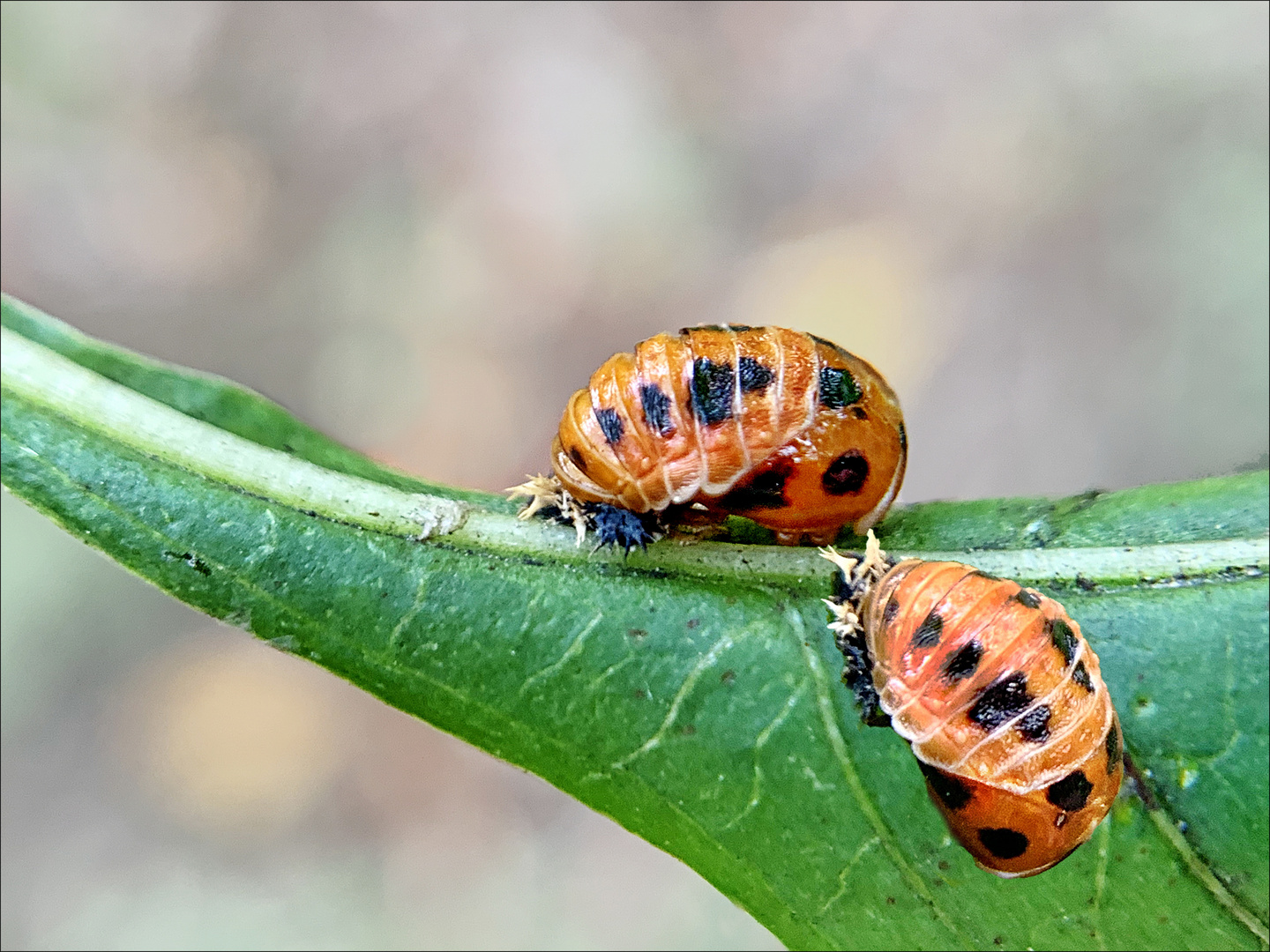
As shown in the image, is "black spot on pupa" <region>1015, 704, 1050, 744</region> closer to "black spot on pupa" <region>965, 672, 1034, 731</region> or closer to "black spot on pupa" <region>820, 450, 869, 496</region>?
"black spot on pupa" <region>965, 672, 1034, 731</region>

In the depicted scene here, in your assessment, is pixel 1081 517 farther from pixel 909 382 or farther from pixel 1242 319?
pixel 1242 319

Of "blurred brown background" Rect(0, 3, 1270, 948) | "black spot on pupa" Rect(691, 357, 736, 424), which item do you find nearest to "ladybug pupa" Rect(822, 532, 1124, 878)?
"black spot on pupa" Rect(691, 357, 736, 424)

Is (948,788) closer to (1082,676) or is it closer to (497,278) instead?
(1082,676)

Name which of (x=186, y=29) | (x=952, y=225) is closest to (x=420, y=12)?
(x=186, y=29)

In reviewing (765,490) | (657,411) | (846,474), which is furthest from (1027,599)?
(657,411)

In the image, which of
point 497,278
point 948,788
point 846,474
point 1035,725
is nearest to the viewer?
point 1035,725

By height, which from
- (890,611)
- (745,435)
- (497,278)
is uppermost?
(745,435)
